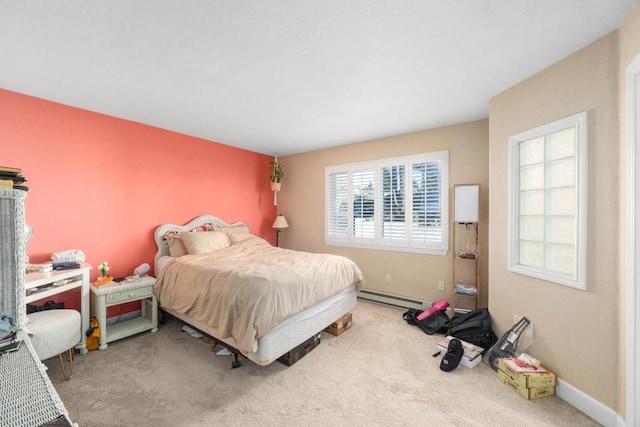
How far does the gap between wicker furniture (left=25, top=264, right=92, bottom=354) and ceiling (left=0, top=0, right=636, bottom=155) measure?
169cm

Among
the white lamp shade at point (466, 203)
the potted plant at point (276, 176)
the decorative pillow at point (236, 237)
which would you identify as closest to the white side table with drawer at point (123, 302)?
the decorative pillow at point (236, 237)

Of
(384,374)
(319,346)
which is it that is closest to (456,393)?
(384,374)

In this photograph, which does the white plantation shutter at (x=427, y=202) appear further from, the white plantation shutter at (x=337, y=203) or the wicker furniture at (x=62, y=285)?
the wicker furniture at (x=62, y=285)

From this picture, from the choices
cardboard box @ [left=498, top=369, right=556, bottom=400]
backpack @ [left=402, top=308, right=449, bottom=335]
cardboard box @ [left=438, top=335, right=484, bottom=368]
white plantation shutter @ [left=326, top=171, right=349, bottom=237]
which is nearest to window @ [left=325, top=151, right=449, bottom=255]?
white plantation shutter @ [left=326, top=171, right=349, bottom=237]

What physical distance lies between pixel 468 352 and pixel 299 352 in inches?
62.7

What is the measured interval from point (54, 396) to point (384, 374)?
216 centimetres

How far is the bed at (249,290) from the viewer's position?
2090mm

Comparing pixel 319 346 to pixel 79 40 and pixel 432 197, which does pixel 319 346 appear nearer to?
pixel 432 197

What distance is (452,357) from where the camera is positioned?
2332 mm

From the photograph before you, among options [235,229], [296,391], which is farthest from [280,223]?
[296,391]

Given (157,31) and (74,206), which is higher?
(157,31)

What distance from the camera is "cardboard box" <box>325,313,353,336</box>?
291cm

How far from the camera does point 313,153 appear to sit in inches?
190

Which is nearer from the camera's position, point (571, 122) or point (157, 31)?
point (157, 31)
